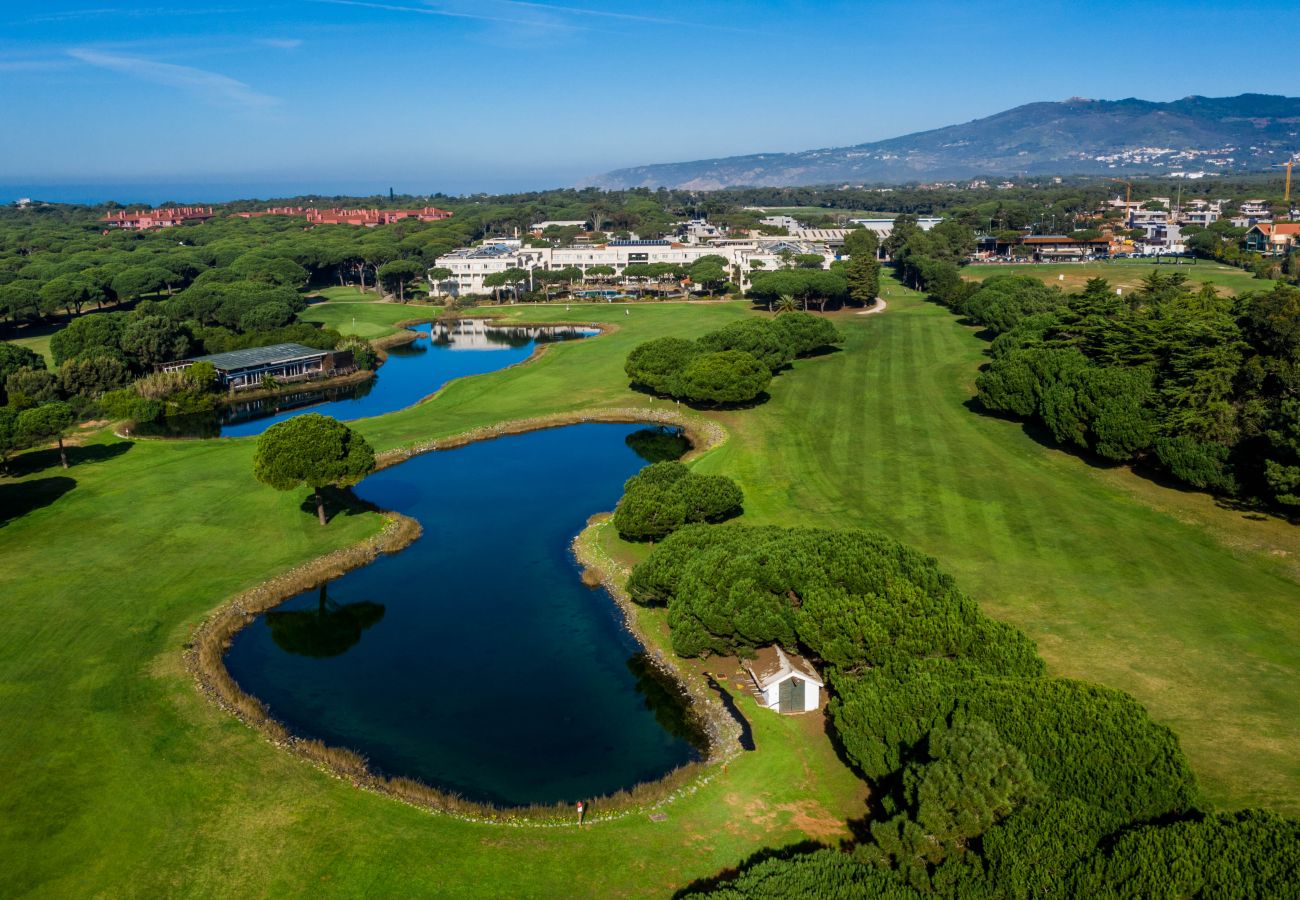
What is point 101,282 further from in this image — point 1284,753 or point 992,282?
point 1284,753

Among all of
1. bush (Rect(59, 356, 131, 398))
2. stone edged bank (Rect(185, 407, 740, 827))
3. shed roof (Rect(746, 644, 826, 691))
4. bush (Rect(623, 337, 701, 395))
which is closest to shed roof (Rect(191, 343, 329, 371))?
bush (Rect(59, 356, 131, 398))

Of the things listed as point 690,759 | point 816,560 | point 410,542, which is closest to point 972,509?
point 816,560

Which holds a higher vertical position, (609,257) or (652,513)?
(609,257)

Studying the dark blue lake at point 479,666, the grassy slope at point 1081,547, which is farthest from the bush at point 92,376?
the grassy slope at point 1081,547

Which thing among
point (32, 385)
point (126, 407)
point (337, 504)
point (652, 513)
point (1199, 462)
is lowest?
point (337, 504)

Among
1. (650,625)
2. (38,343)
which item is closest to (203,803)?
(650,625)

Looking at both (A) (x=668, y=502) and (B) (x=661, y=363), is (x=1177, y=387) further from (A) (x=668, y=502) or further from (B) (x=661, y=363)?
(B) (x=661, y=363)

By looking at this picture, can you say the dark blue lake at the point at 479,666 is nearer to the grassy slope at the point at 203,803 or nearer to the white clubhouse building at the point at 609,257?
the grassy slope at the point at 203,803
